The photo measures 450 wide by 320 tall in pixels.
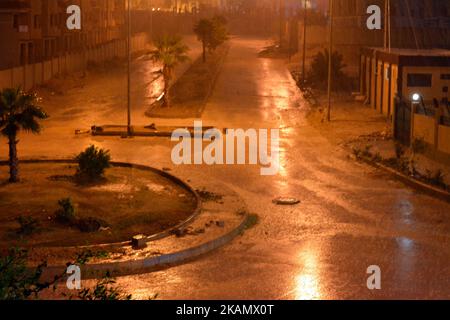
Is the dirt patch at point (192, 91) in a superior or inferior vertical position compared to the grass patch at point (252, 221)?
superior

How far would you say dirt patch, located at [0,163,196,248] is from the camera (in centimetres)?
1571

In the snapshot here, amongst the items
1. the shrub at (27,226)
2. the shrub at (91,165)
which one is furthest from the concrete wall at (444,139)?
the shrub at (27,226)

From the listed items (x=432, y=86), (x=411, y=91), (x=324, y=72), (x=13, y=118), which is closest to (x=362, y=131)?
(x=411, y=91)

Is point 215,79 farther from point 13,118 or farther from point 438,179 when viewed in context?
point 13,118

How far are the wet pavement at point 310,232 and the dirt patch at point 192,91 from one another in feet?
19.6

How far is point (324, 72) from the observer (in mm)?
51125

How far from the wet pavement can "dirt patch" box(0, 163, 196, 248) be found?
155 centimetres

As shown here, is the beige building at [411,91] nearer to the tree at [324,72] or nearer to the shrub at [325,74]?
the shrub at [325,74]

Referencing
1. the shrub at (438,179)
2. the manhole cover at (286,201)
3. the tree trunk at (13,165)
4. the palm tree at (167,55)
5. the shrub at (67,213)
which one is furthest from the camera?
the palm tree at (167,55)

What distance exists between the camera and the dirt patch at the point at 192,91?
35969mm

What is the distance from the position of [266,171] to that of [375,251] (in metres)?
8.52

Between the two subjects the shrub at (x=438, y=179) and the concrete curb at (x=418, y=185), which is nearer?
the concrete curb at (x=418, y=185)
